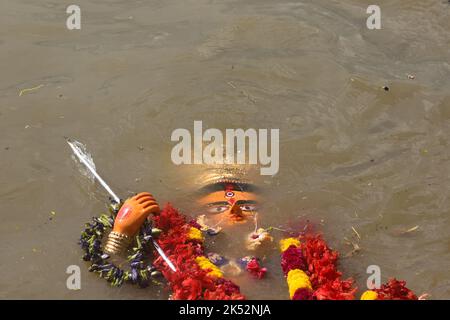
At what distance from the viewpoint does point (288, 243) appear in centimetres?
594

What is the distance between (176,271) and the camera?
Answer: 5.37 meters

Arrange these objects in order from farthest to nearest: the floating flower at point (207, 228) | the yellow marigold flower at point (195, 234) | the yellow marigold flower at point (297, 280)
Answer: the floating flower at point (207, 228) → the yellow marigold flower at point (195, 234) → the yellow marigold flower at point (297, 280)

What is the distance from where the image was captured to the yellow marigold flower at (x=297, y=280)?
534cm

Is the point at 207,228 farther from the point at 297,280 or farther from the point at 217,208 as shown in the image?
the point at 297,280

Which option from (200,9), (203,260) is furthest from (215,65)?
(203,260)

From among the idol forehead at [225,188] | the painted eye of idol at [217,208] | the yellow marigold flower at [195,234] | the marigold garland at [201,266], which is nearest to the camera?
the marigold garland at [201,266]

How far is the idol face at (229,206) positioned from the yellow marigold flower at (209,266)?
69cm

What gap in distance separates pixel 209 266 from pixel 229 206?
3.42 ft

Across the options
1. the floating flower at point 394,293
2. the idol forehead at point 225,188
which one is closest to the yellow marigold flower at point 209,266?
the idol forehead at point 225,188

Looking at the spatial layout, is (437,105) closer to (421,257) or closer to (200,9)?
(421,257)

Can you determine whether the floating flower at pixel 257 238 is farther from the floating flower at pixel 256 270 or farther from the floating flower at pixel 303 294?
the floating flower at pixel 303 294

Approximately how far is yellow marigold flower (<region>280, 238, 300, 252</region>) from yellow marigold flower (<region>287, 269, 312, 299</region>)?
16.0 inches
